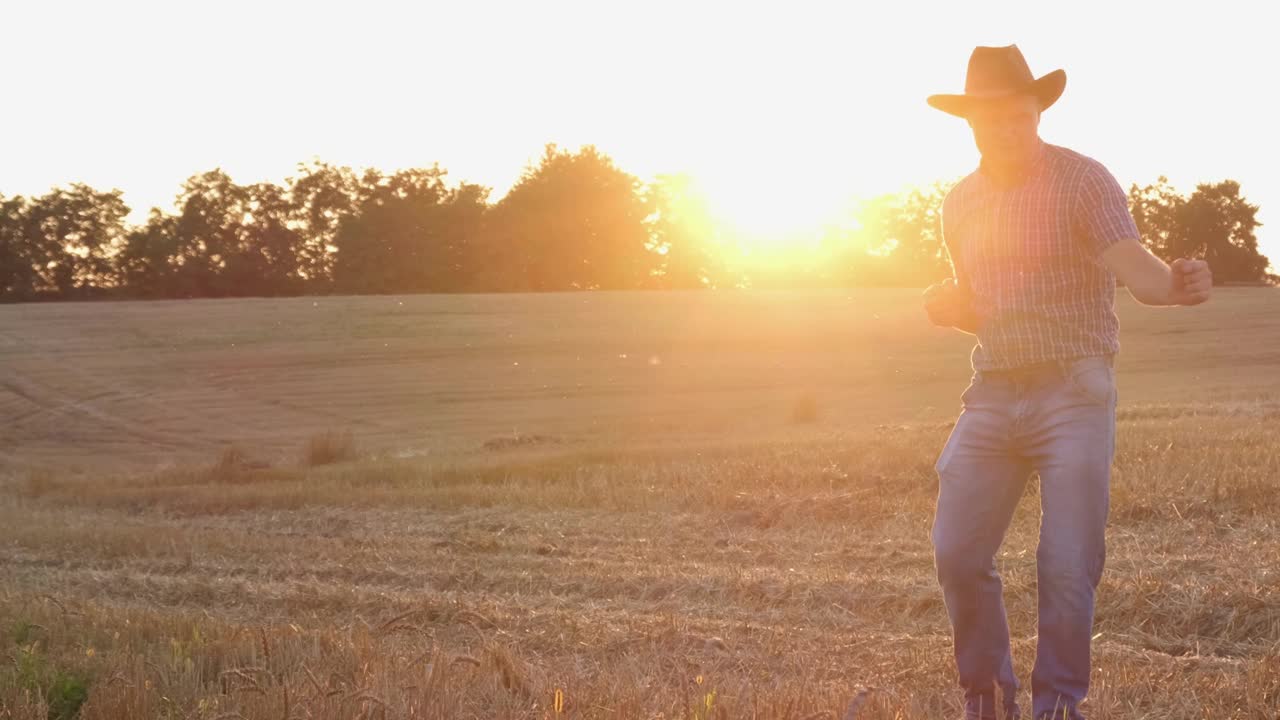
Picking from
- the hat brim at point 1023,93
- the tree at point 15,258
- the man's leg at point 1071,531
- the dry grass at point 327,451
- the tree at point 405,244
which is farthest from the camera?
the tree at point 405,244

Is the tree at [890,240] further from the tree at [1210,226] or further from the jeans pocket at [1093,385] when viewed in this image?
the jeans pocket at [1093,385]

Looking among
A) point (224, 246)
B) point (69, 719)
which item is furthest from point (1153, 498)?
point (224, 246)

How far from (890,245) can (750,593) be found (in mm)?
71344

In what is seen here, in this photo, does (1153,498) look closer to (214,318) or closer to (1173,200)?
(214,318)

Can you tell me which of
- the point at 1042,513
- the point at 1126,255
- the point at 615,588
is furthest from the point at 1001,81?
the point at 615,588

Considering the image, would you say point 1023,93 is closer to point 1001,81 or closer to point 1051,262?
point 1001,81

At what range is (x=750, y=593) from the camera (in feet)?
28.0

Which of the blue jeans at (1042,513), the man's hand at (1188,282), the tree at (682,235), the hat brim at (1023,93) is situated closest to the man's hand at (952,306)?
the blue jeans at (1042,513)

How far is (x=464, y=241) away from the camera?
238 ft

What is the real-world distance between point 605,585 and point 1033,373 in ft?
16.7

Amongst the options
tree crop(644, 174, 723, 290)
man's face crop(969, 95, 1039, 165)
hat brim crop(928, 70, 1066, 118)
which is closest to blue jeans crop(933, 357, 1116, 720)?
man's face crop(969, 95, 1039, 165)

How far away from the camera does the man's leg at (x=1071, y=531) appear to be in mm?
4328

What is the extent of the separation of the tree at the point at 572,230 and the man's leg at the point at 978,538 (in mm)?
68332

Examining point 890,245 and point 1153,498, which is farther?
point 890,245
